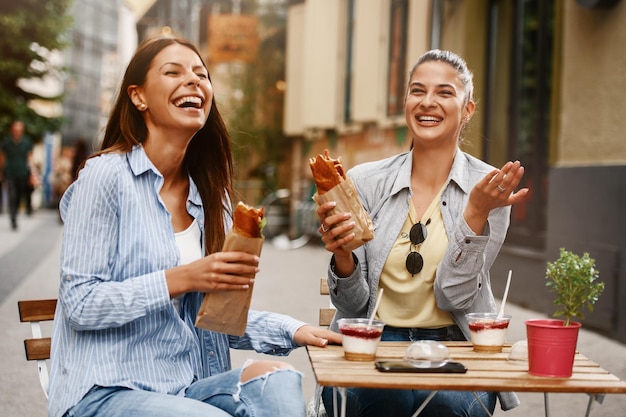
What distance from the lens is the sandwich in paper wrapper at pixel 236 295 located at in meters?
2.36

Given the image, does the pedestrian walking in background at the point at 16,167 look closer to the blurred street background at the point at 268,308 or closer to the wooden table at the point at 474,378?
the blurred street background at the point at 268,308

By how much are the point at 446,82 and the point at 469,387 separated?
1384 mm

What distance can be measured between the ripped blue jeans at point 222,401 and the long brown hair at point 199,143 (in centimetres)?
51

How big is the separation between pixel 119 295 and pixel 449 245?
1084 mm

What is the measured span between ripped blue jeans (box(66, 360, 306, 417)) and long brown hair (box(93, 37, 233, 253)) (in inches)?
20.3

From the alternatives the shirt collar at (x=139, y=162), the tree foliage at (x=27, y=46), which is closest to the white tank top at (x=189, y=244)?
the shirt collar at (x=139, y=162)

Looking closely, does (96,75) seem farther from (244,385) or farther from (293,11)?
(244,385)

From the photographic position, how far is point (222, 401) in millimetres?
2537

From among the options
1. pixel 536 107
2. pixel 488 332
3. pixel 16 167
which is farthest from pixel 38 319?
pixel 16 167

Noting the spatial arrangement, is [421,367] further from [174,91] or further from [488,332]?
[174,91]

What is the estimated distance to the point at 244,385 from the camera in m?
2.50

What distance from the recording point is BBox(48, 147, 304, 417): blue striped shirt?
2.50 metres

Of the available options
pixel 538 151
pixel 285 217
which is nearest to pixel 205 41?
pixel 285 217

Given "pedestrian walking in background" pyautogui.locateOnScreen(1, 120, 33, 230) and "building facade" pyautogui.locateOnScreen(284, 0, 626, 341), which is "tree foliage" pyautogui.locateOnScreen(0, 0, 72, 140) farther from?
"building facade" pyautogui.locateOnScreen(284, 0, 626, 341)
